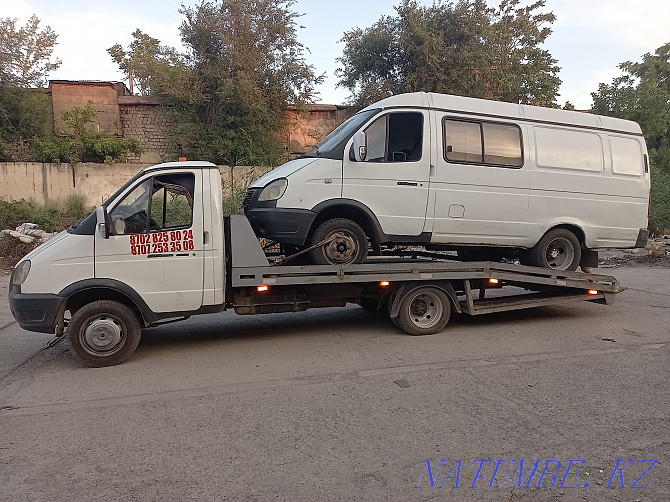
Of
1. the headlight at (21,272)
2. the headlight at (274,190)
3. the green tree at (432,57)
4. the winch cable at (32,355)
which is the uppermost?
the green tree at (432,57)

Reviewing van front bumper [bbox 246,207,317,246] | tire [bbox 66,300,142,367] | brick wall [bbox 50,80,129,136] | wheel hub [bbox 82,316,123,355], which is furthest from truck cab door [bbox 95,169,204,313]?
brick wall [bbox 50,80,129,136]

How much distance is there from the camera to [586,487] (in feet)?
10.5

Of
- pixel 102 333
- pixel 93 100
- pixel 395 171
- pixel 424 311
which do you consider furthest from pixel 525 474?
pixel 93 100

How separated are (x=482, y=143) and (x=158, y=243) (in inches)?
169

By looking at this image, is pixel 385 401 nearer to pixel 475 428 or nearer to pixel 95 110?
pixel 475 428

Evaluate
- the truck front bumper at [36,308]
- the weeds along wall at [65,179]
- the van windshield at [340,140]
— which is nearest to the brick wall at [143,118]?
the weeds along wall at [65,179]

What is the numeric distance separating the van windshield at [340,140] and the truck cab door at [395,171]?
0.36ft

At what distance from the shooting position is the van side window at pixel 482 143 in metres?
6.61

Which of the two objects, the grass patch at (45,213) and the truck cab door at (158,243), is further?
the grass patch at (45,213)

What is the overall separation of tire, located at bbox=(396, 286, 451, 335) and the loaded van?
667mm

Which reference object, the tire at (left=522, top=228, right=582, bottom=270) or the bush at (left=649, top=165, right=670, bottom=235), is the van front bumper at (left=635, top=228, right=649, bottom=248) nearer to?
the tire at (left=522, top=228, right=582, bottom=270)

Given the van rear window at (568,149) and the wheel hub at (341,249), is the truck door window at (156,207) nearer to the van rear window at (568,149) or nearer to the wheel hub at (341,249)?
the wheel hub at (341,249)

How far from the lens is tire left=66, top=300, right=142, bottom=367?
551cm

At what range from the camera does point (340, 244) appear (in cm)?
635
